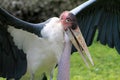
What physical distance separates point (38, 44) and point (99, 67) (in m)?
2.48

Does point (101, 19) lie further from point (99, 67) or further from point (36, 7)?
point (36, 7)

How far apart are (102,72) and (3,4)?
236cm

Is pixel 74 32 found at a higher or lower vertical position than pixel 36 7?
higher

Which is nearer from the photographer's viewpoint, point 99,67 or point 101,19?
point 101,19

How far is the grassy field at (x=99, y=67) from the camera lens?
6.33 metres

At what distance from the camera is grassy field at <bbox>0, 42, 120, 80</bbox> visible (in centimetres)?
633

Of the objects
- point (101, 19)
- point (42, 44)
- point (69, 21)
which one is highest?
point (69, 21)

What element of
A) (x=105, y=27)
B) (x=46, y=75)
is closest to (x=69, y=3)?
(x=105, y=27)

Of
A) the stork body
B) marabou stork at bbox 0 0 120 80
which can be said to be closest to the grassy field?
marabou stork at bbox 0 0 120 80

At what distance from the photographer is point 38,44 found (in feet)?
14.6

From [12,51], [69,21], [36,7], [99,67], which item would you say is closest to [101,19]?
[69,21]

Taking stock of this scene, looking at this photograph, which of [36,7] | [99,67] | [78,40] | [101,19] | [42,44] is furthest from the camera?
[36,7]

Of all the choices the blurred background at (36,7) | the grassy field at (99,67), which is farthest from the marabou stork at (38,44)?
the blurred background at (36,7)

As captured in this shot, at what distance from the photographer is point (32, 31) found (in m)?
4.35
